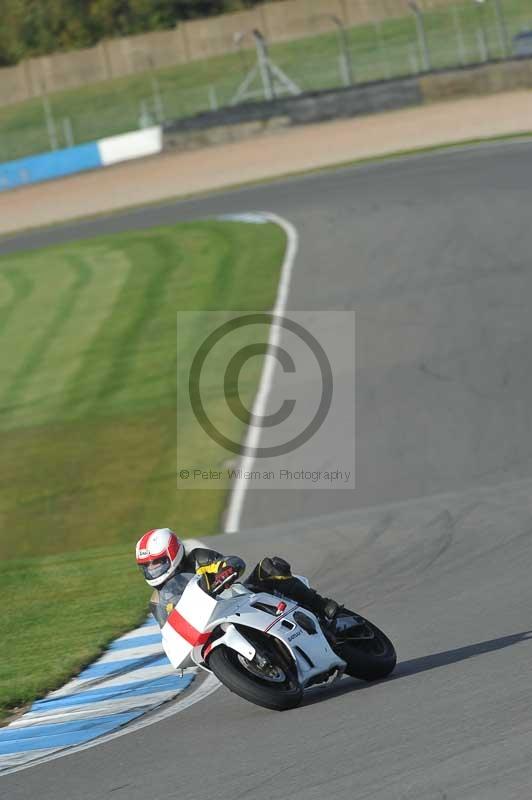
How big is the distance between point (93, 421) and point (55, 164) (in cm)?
2654

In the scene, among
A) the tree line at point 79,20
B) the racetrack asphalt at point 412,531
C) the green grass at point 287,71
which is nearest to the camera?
the racetrack asphalt at point 412,531

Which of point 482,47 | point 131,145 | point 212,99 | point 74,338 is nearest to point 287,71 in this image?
point 212,99

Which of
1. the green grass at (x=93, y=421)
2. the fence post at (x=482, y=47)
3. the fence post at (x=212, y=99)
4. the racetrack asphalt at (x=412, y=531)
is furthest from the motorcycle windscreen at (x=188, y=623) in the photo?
the fence post at (x=212, y=99)

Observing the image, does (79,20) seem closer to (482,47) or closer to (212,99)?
(212,99)

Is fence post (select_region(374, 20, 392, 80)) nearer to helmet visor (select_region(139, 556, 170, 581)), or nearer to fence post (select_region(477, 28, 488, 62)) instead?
fence post (select_region(477, 28, 488, 62))

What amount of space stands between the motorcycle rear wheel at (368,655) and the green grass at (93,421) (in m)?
2.52

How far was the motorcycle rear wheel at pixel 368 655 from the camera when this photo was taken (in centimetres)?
693

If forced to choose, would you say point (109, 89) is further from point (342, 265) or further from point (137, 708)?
Result: point (137, 708)

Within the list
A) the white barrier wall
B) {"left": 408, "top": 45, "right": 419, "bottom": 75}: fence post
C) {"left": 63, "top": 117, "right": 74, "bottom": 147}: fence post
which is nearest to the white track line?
{"left": 408, "top": 45, "right": 419, "bottom": 75}: fence post

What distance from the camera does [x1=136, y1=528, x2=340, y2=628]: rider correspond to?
22.8ft

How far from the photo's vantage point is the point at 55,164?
42812mm

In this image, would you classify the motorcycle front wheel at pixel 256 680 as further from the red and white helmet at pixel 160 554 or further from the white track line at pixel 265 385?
the white track line at pixel 265 385

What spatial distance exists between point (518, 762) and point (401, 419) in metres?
10.3

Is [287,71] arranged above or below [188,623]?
below
